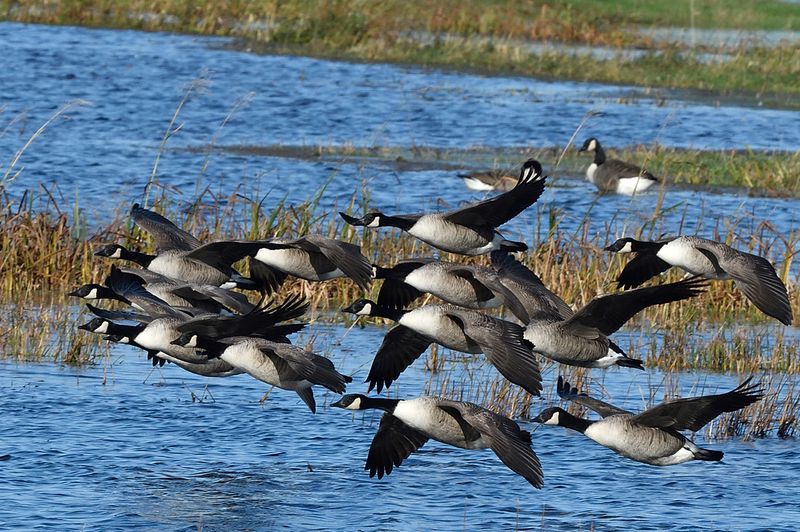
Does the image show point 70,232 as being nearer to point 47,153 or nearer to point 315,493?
point 315,493

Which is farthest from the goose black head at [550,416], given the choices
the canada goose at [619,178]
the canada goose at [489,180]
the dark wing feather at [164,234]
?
the canada goose at [619,178]

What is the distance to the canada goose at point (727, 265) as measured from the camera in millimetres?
9438

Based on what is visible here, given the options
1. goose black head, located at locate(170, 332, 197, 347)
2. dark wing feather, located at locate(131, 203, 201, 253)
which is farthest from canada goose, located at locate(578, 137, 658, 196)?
goose black head, located at locate(170, 332, 197, 347)

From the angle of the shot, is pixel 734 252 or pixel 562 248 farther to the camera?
pixel 562 248

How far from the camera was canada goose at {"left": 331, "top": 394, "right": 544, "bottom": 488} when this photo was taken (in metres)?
8.38

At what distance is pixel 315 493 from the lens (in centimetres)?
964

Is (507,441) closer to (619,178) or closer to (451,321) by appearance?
(451,321)

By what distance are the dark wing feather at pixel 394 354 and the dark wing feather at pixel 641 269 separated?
1.80 metres

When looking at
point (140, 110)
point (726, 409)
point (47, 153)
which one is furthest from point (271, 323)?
point (140, 110)

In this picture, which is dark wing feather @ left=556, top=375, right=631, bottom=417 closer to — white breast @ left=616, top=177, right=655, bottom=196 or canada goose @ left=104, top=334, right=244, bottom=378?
canada goose @ left=104, top=334, right=244, bottom=378

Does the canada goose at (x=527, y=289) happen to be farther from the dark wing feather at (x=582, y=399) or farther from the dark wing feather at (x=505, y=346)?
the dark wing feather at (x=582, y=399)

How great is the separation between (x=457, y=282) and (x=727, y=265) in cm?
191

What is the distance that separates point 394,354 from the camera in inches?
404

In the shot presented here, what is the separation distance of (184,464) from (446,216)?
264cm
